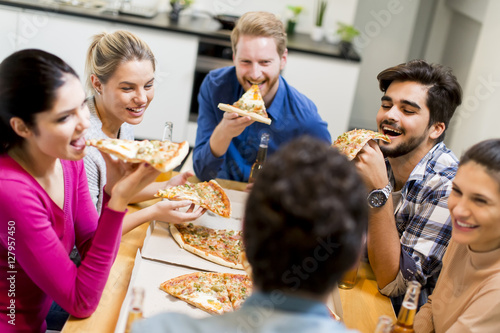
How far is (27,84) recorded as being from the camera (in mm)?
1345

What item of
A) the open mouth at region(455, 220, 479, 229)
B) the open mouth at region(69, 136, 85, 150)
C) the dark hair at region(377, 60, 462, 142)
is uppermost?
the dark hair at region(377, 60, 462, 142)

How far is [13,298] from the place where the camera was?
150 centimetres

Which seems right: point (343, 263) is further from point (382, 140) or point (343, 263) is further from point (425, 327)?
point (382, 140)

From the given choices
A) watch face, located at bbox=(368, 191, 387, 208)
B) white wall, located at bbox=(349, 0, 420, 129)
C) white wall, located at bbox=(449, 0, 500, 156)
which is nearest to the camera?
watch face, located at bbox=(368, 191, 387, 208)

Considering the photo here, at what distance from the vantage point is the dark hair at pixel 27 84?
1348 mm

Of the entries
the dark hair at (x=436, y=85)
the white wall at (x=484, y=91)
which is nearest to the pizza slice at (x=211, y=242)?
the dark hair at (x=436, y=85)

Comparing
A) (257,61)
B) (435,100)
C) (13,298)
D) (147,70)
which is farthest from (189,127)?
(13,298)

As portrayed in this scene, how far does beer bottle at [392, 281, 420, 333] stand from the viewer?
122 cm

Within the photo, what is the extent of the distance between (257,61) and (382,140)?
2.55ft

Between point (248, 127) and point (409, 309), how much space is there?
59.6 inches

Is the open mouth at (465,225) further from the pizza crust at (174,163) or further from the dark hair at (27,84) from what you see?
the dark hair at (27,84)

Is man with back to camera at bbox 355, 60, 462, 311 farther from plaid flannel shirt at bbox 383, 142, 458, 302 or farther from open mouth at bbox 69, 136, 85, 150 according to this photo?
open mouth at bbox 69, 136, 85, 150

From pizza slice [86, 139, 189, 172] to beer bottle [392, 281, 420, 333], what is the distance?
2.24 feet

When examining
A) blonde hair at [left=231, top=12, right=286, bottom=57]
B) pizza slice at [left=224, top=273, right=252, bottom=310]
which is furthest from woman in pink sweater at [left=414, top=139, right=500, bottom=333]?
blonde hair at [left=231, top=12, right=286, bottom=57]
